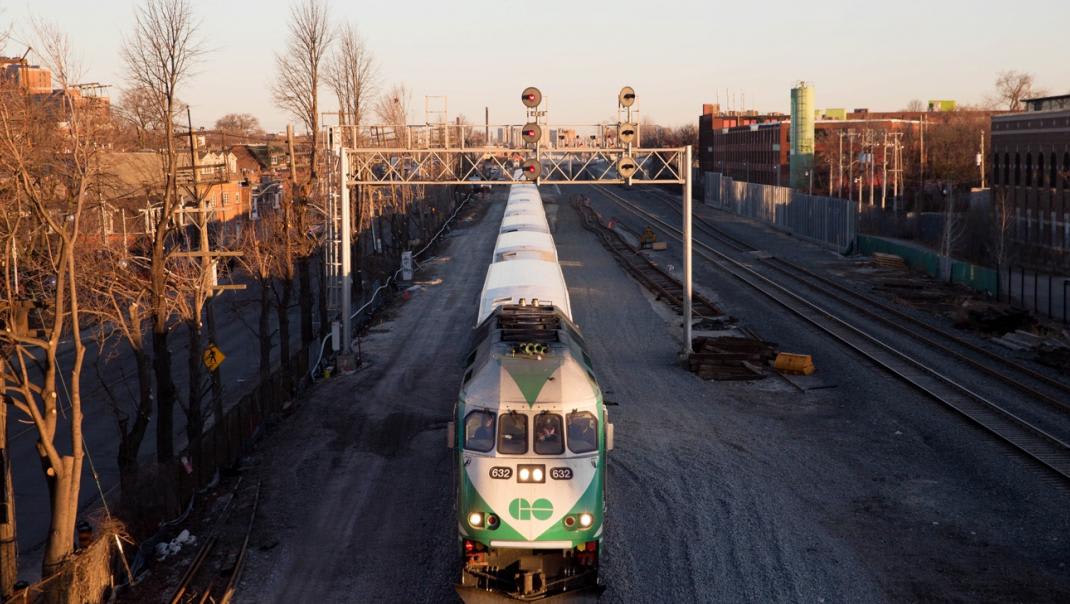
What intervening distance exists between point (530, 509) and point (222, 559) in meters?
5.92

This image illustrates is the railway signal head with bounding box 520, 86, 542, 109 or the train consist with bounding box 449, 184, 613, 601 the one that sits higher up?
the railway signal head with bounding box 520, 86, 542, 109

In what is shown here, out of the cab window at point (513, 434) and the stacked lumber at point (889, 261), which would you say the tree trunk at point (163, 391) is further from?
the stacked lumber at point (889, 261)

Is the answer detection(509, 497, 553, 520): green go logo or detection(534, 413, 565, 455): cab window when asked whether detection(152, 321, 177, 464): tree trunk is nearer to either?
detection(509, 497, 553, 520): green go logo

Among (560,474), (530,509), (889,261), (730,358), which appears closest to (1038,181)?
(889,261)

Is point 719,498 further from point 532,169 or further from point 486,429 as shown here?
point 532,169

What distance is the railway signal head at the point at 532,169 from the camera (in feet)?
98.1

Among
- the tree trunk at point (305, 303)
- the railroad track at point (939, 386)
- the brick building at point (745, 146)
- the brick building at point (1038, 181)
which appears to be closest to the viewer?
the railroad track at point (939, 386)

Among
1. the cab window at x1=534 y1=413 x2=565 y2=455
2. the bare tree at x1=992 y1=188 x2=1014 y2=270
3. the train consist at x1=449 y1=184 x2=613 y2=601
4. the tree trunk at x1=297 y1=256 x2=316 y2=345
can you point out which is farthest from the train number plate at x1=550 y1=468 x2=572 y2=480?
the bare tree at x1=992 y1=188 x2=1014 y2=270

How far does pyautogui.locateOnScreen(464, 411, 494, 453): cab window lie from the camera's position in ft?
45.6

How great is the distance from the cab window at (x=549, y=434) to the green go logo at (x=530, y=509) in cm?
66

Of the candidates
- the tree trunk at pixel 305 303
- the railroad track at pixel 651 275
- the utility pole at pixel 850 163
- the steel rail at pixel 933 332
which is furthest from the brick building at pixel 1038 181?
the tree trunk at pixel 305 303

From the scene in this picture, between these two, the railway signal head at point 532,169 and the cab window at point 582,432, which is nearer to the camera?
the cab window at point 582,432

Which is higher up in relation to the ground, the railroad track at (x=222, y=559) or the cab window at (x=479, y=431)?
the cab window at (x=479, y=431)

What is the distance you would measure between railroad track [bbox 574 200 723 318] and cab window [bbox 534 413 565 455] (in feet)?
87.6
